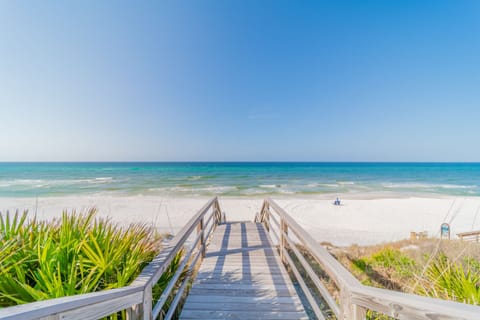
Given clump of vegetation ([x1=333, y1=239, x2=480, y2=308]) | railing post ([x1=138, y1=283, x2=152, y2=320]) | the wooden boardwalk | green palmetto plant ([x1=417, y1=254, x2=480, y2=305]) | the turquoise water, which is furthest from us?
the turquoise water

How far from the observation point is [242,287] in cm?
272

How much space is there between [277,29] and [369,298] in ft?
45.1

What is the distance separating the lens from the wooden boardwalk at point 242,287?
2.22 m

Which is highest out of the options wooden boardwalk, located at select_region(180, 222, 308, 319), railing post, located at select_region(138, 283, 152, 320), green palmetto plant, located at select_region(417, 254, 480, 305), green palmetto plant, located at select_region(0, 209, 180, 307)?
green palmetto plant, located at select_region(0, 209, 180, 307)

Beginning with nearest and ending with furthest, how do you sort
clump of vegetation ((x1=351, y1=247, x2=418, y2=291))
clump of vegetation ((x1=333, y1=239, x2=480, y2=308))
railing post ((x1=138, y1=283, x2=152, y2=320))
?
railing post ((x1=138, y1=283, x2=152, y2=320)) < clump of vegetation ((x1=333, y1=239, x2=480, y2=308)) < clump of vegetation ((x1=351, y1=247, x2=418, y2=291))

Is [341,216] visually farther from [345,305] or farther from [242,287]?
[345,305]

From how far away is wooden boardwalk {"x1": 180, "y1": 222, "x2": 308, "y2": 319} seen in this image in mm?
2225

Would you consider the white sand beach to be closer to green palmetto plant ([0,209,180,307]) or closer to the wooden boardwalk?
the wooden boardwalk

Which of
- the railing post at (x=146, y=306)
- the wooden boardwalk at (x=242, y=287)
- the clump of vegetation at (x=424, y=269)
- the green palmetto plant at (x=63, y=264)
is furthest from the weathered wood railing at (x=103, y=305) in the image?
the clump of vegetation at (x=424, y=269)

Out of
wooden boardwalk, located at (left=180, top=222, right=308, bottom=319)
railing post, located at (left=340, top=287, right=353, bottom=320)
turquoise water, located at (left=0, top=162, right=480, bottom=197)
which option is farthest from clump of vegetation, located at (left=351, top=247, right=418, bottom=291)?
turquoise water, located at (left=0, top=162, right=480, bottom=197)

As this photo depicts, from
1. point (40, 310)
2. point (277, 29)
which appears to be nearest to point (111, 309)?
point (40, 310)

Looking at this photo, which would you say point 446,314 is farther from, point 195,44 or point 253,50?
point 253,50

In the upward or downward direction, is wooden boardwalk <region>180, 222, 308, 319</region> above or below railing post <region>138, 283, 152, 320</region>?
below

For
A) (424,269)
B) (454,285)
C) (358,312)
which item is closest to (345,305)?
(358,312)
